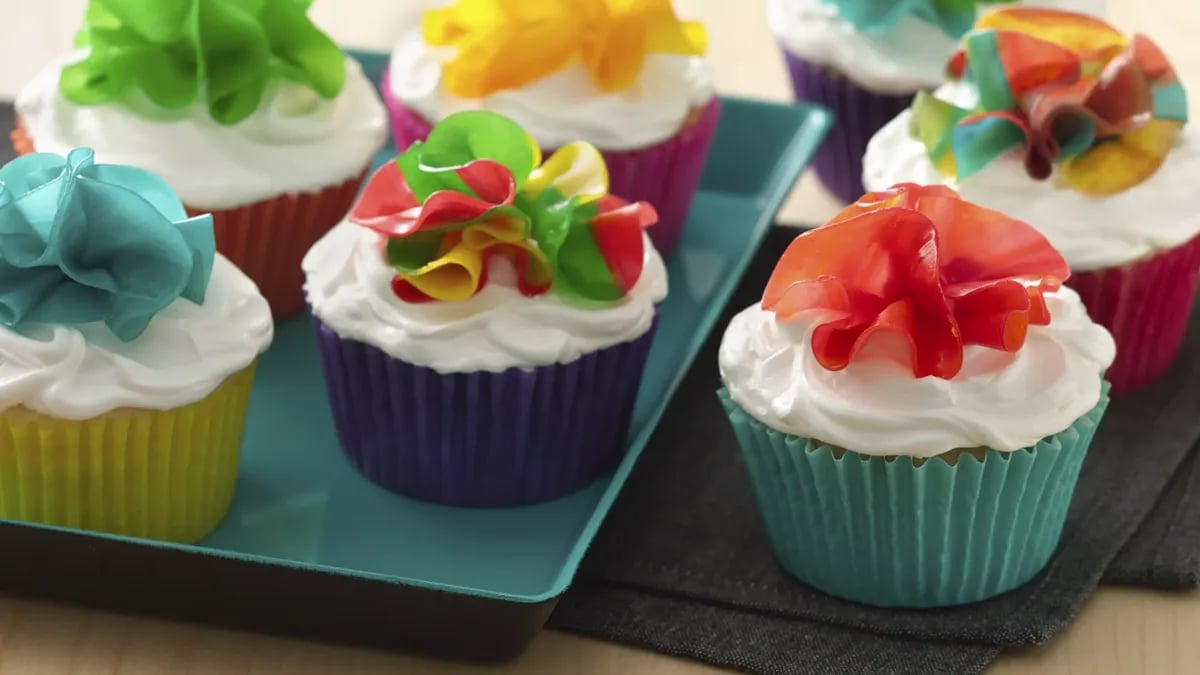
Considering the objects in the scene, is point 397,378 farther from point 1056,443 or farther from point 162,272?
point 1056,443

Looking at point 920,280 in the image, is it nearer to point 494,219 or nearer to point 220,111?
point 494,219

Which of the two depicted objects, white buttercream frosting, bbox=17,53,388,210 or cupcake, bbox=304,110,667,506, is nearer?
cupcake, bbox=304,110,667,506

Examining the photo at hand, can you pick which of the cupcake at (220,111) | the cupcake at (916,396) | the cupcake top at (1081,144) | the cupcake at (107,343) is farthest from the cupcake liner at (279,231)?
the cupcake top at (1081,144)

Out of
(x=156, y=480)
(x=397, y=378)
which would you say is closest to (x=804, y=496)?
(x=397, y=378)

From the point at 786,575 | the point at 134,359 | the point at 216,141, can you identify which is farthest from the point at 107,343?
the point at 786,575

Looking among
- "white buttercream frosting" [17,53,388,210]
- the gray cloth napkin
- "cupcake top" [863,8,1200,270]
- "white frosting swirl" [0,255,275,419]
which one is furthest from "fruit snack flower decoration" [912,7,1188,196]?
"white frosting swirl" [0,255,275,419]

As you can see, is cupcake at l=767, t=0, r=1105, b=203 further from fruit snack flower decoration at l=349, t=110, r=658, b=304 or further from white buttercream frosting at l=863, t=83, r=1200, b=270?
fruit snack flower decoration at l=349, t=110, r=658, b=304
